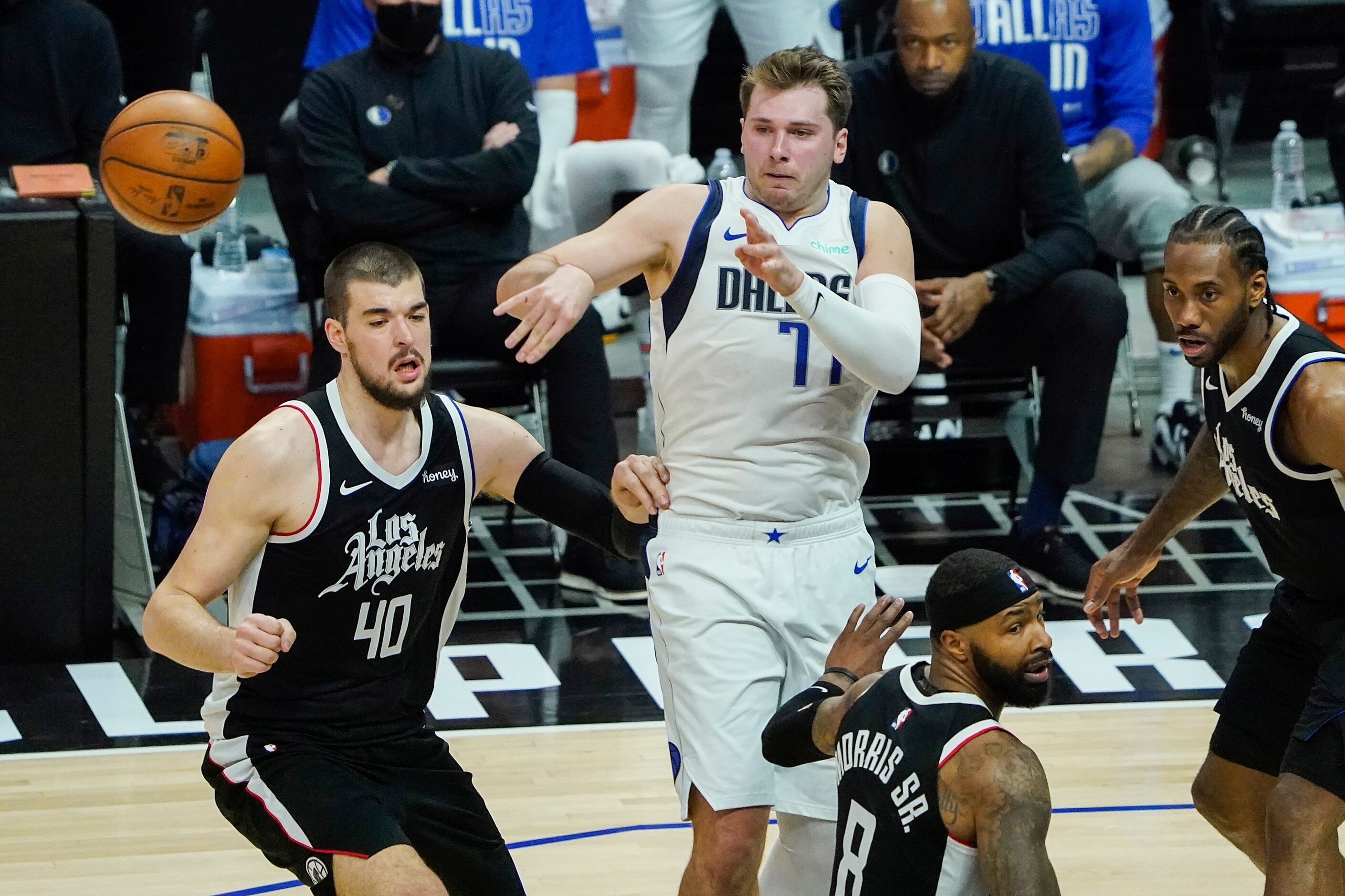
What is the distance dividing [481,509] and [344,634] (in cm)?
409

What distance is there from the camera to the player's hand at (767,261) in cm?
391

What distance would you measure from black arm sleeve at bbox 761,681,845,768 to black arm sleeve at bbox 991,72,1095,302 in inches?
145

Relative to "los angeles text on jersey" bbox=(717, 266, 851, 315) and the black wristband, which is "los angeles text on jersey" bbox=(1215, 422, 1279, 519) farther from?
the black wristband

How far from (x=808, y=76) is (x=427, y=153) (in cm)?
330

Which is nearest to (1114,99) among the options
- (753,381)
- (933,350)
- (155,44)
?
(933,350)

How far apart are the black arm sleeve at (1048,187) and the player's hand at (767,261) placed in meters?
3.46

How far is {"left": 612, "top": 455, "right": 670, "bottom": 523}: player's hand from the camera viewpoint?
13.6ft

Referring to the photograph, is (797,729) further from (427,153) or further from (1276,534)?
(427,153)

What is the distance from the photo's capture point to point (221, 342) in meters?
7.91

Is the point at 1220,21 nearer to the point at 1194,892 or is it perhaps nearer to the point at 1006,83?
the point at 1006,83

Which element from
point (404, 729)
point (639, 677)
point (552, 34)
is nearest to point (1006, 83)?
point (552, 34)

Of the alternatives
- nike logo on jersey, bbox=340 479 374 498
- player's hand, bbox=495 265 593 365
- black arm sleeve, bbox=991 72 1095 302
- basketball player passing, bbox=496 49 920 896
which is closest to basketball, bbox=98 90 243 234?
basketball player passing, bbox=496 49 920 896

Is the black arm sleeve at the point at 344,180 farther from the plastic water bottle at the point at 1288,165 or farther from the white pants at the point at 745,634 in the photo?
the plastic water bottle at the point at 1288,165

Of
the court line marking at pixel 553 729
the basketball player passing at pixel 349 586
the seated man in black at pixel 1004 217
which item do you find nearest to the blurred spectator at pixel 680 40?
the seated man in black at pixel 1004 217
